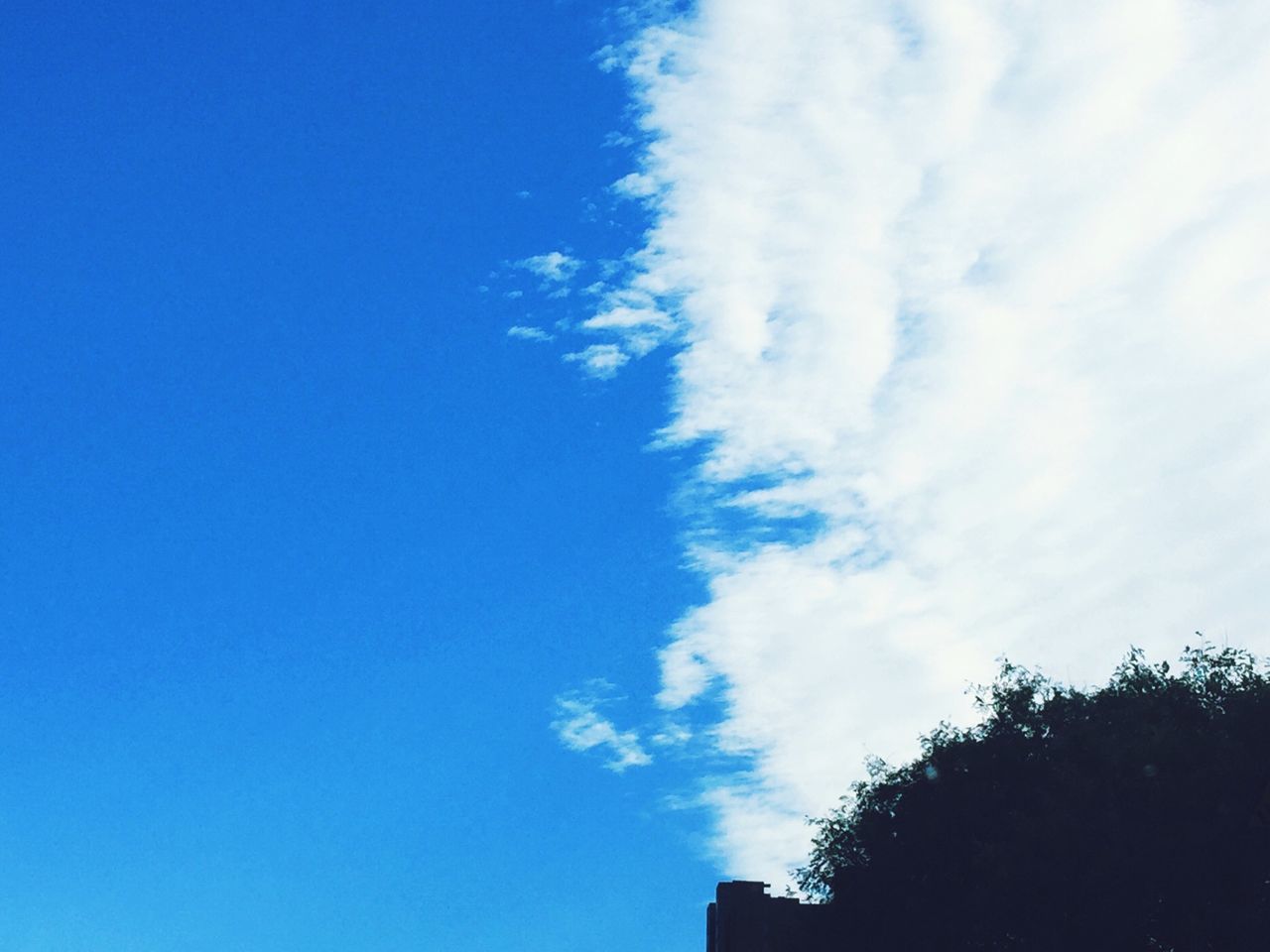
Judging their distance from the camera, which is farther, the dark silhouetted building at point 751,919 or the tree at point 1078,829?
the dark silhouetted building at point 751,919

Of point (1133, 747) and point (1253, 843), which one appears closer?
point (1253, 843)

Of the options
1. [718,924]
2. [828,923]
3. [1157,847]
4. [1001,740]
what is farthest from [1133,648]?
[718,924]

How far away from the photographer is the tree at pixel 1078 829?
111 ft

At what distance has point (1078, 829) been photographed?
35.4 m

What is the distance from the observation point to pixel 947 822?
3934 cm

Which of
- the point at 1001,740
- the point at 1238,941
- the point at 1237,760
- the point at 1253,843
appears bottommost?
the point at 1238,941

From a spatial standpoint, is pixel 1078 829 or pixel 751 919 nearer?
pixel 1078 829

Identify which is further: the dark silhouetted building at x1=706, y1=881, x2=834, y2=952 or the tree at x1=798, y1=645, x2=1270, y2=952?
the dark silhouetted building at x1=706, y1=881, x2=834, y2=952

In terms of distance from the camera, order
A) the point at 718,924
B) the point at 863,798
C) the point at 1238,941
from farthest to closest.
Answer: the point at 718,924 → the point at 863,798 → the point at 1238,941

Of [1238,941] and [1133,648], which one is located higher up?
[1133,648]

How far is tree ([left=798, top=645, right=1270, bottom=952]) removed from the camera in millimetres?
33844

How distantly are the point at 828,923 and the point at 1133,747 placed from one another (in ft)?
37.7

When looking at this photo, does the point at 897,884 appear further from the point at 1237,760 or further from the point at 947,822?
the point at 1237,760

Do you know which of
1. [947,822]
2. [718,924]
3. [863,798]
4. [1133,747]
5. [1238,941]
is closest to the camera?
[1238,941]
